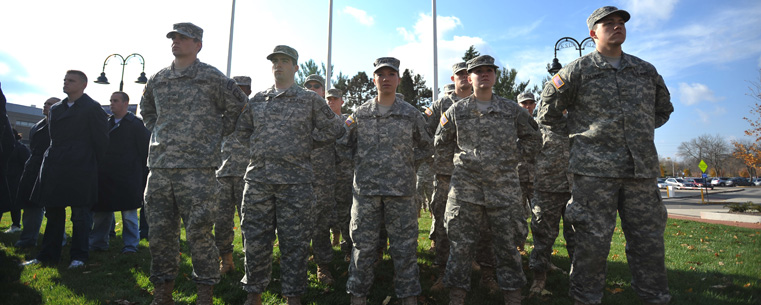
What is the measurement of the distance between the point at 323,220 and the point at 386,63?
2.31 meters

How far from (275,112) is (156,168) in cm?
121

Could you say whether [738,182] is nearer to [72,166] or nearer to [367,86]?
[367,86]

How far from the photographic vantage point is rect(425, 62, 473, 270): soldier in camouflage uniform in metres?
4.88

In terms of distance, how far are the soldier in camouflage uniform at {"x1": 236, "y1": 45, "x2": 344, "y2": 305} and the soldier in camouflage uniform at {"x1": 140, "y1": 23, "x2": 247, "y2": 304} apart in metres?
0.34

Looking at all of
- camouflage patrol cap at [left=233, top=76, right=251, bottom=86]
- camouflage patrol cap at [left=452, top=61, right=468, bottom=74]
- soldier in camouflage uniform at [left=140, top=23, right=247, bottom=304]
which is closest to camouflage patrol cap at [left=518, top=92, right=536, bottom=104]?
camouflage patrol cap at [left=452, top=61, right=468, bottom=74]

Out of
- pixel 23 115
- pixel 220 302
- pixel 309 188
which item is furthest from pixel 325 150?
pixel 23 115

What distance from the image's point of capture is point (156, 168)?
138 inches

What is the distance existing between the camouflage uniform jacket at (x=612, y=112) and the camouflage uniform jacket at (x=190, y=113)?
126 inches

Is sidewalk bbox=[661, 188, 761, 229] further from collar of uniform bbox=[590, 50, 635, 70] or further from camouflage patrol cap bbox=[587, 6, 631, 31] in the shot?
camouflage patrol cap bbox=[587, 6, 631, 31]

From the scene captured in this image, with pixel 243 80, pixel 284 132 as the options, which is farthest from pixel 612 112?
pixel 243 80

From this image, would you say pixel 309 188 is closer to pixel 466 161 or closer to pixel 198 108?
pixel 198 108

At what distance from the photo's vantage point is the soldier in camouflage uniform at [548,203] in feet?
14.1

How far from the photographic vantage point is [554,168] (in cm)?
450

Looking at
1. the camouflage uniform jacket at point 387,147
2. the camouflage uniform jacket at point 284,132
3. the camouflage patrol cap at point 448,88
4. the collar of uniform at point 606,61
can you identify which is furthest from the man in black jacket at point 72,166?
the collar of uniform at point 606,61
